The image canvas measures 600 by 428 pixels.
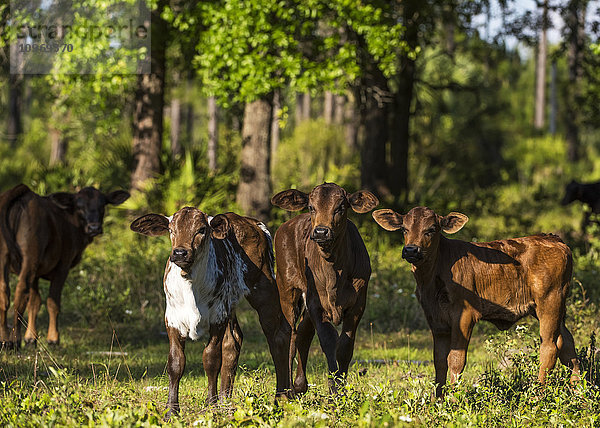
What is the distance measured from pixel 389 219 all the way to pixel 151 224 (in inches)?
78.3

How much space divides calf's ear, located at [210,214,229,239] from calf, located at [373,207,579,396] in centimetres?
140

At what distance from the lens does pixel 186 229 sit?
618 cm

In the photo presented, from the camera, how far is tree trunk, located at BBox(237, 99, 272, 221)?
659 inches

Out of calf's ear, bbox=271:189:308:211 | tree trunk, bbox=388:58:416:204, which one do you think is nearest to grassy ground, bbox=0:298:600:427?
calf's ear, bbox=271:189:308:211

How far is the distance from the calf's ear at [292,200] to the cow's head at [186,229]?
800mm

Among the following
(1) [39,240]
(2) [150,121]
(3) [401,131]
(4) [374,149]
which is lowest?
(1) [39,240]

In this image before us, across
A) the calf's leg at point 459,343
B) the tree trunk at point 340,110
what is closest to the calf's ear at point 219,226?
the calf's leg at point 459,343

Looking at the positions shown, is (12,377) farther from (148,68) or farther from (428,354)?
(148,68)

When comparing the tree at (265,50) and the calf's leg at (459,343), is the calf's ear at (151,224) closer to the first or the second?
the calf's leg at (459,343)

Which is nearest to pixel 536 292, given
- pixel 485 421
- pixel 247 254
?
pixel 485 421

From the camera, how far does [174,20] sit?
55.7 feet

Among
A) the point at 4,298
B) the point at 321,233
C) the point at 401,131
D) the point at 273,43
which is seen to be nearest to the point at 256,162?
the point at 273,43

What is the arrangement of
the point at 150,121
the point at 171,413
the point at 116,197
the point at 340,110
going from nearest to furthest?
the point at 171,413 → the point at 116,197 → the point at 150,121 → the point at 340,110

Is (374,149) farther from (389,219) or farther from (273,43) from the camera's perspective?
(389,219)
